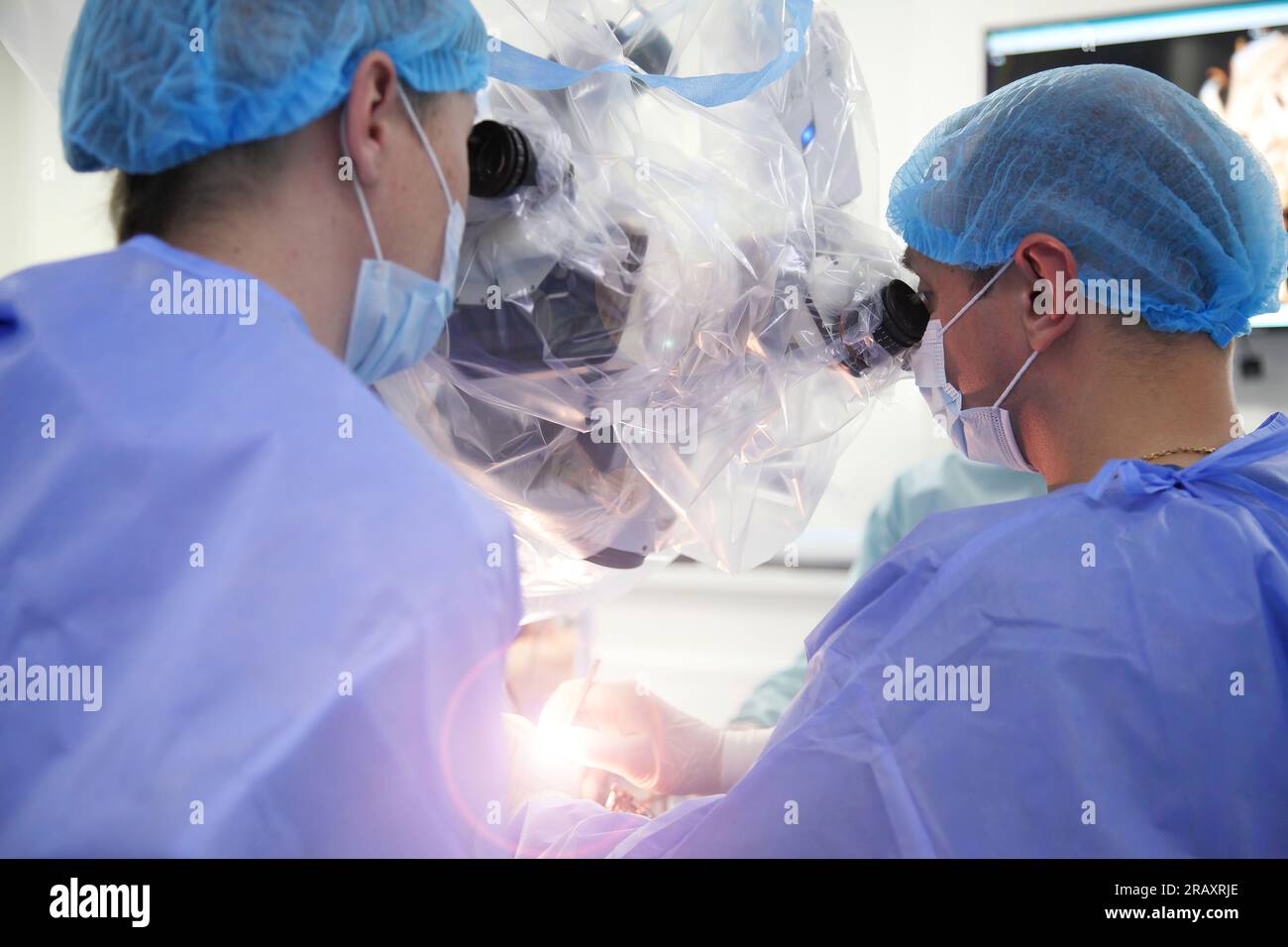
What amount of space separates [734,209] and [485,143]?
30 centimetres

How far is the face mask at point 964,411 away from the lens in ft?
4.17

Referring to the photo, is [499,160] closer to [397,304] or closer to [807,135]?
[397,304]

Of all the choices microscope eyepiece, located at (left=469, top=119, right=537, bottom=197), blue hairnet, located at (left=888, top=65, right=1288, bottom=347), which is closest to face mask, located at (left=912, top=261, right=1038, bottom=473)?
blue hairnet, located at (left=888, top=65, right=1288, bottom=347)

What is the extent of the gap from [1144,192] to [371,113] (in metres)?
0.83

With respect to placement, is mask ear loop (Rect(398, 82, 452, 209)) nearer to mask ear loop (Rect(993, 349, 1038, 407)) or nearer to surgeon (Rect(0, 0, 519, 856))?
surgeon (Rect(0, 0, 519, 856))

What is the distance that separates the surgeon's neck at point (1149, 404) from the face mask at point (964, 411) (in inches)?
3.7

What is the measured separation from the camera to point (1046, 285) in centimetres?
118

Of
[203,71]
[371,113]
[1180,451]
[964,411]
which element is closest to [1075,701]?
[1180,451]

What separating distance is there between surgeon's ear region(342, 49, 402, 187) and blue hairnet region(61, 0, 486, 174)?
11 millimetres

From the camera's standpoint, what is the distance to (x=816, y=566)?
2734 millimetres

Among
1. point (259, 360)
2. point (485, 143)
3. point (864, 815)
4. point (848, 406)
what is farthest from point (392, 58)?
point (864, 815)

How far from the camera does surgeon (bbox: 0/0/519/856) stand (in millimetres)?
674

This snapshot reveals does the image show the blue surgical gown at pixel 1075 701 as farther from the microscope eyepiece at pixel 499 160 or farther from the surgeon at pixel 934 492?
the surgeon at pixel 934 492

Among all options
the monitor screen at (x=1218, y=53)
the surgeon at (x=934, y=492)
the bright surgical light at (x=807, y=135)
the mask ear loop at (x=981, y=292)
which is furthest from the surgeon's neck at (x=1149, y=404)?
the monitor screen at (x=1218, y=53)
